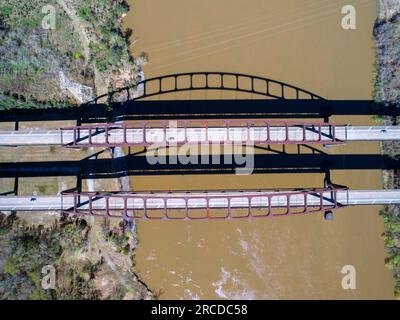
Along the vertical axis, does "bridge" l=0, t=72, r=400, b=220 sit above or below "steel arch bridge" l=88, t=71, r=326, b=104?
below

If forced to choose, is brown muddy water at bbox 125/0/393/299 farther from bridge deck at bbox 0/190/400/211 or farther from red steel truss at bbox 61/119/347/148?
red steel truss at bbox 61/119/347/148

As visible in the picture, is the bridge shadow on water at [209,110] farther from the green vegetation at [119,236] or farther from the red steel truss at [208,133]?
the green vegetation at [119,236]

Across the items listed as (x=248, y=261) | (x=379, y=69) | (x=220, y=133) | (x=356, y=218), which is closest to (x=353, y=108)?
(x=379, y=69)

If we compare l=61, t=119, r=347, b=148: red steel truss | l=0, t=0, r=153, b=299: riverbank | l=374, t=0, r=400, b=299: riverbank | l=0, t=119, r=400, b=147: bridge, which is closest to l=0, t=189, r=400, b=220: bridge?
l=0, t=0, r=153, b=299: riverbank

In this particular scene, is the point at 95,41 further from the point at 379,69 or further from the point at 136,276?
the point at 379,69

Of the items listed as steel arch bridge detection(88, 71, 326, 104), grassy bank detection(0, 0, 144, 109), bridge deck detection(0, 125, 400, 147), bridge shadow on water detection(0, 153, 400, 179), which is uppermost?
grassy bank detection(0, 0, 144, 109)

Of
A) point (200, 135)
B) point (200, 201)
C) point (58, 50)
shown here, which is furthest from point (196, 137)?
point (58, 50)

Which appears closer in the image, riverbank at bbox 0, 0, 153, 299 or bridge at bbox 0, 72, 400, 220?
bridge at bbox 0, 72, 400, 220
